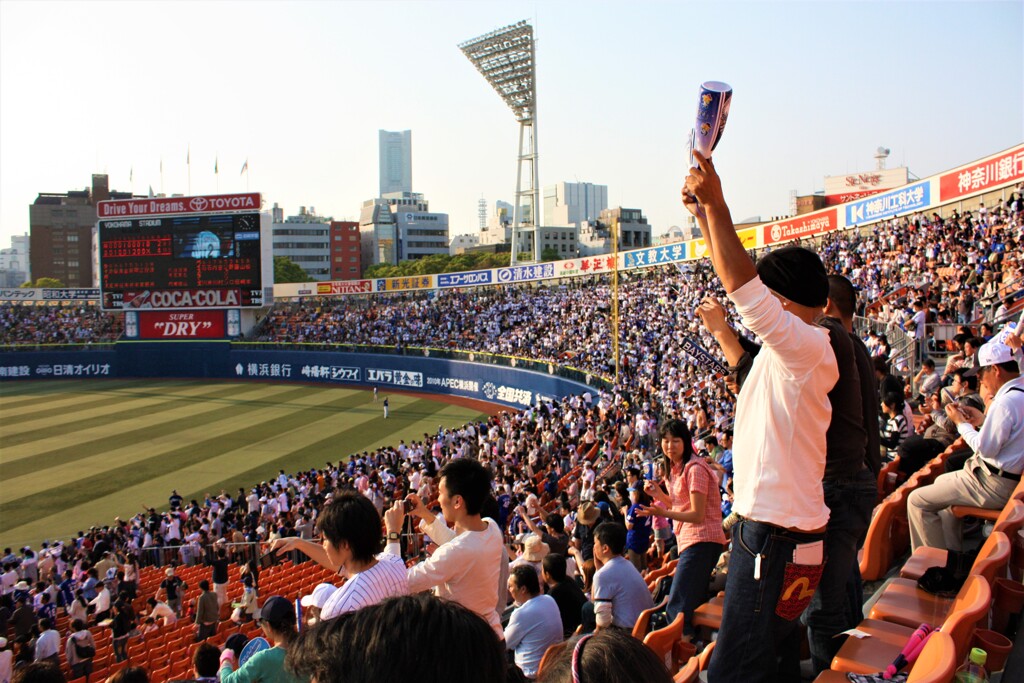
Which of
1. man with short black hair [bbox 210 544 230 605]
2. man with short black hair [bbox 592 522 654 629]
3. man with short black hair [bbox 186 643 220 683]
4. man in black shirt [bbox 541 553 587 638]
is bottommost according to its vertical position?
man with short black hair [bbox 210 544 230 605]

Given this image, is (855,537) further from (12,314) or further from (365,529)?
(12,314)

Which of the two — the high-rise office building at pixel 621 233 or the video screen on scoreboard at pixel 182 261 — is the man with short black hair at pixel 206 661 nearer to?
the video screen on scoreboard at pixel 182 261

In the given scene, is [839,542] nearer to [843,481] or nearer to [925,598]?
[843,481]

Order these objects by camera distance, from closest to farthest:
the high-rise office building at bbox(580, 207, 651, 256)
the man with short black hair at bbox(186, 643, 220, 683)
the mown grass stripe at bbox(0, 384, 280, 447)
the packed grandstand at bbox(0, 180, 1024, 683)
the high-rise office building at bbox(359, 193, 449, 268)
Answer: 1. the man with short black hair at bbox(186, 643, 220, 683)
2. the packed grandstand at bbox(0, 180, 1024, 683)
3. the mown grass stripe at bbox(0, 384, 280, 447)
4. the high-rise office building at bbox(580, 207, 651, 256)
5. the high-rise office building at bbox(359, 193, 449, 268)

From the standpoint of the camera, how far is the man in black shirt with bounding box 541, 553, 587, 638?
185 inches

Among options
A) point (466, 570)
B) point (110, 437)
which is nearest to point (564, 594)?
point (466, 570)

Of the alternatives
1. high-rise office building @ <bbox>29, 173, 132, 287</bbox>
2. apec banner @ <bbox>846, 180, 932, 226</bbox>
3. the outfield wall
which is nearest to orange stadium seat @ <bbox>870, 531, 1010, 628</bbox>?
apec banner @ <bbox>846, 180, 932, 226</bbox>

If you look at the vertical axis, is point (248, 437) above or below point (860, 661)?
below

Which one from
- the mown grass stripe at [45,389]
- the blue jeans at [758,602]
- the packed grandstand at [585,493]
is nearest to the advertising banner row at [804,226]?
the packed grandstand at [585,493]

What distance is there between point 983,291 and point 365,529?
1470cm

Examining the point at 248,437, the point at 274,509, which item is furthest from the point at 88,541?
the point at 248,437

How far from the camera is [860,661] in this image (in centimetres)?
295

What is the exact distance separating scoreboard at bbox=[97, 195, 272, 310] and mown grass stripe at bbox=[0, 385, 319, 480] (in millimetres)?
9222

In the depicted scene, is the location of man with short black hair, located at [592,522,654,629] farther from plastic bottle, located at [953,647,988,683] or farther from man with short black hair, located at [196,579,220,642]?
man with short black hair, located at [196,579,220,642]
